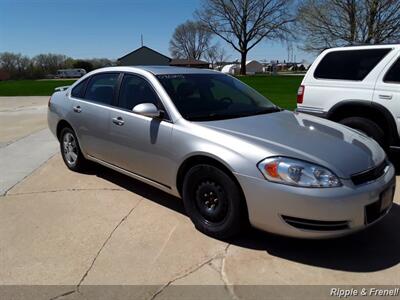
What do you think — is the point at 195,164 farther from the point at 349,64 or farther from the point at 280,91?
the point at 280,91

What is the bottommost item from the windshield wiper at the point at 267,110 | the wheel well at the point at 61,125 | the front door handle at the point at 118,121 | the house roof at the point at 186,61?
the wheel well at the point at 61,125

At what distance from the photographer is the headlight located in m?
3.26

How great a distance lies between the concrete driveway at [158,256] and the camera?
3131mm

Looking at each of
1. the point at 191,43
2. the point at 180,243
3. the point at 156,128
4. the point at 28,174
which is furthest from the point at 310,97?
the point at 191,43

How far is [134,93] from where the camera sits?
487 cm

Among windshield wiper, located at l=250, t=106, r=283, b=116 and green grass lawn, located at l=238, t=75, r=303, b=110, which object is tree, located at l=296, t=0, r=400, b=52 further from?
windshield wiper, located at l=250, t=106, r=283, b=116

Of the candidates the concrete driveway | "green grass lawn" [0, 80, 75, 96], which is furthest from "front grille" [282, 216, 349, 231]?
"green grass lawn" [0, 80, 75, 96]

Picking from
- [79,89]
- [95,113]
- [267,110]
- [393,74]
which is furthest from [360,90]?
[79,89]

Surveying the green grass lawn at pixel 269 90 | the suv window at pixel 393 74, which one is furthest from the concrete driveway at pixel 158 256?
the green grass lawn at pixel 269 90

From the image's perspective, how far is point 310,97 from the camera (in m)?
6.60

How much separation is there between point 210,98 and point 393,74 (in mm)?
2862

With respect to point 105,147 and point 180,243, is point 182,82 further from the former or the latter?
point 180,243

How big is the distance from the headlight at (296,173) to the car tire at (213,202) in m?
0.35

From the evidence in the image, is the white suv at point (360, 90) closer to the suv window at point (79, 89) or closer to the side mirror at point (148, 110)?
the side mirror at point (148, 110)
